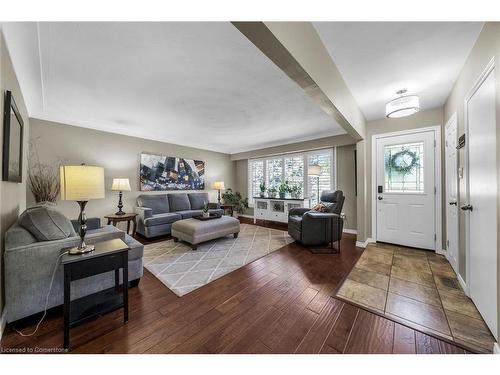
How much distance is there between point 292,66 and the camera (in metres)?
1.34

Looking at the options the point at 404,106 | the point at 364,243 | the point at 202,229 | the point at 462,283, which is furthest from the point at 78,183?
the point at 364,243

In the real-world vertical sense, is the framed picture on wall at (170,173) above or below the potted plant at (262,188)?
above

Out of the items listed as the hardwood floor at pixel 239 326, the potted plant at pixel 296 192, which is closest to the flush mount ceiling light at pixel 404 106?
the hardwood floor at pixel 239 326

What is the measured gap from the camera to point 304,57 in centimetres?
135

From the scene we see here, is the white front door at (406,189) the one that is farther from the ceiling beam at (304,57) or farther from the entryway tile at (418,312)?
the entryway tile at (418,312)

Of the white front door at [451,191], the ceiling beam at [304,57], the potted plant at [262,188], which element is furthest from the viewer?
the potted plant at [262,188]

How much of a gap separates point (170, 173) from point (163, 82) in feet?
10.2

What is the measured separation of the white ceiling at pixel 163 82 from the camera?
1514mm

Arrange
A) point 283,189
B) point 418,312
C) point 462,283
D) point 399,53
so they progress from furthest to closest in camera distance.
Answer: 1. point 283,189
2. point 462,283
3. point 399,53
4. point 418,312

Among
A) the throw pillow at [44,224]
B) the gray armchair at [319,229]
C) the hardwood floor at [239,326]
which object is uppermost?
the throw pillow at [44,224]

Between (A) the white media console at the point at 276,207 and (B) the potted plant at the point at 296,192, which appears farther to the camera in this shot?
(B) the potted plant at the point at 296,192

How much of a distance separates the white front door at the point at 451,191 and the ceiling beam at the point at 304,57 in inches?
56.6

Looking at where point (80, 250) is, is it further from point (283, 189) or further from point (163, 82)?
point (283, 189)

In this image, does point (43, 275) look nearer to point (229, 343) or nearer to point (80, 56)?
point (229, 343)
